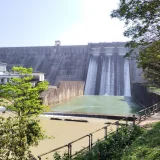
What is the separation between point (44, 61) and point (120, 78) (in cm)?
1758

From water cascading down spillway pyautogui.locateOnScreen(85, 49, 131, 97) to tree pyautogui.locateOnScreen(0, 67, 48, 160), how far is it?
3420cm

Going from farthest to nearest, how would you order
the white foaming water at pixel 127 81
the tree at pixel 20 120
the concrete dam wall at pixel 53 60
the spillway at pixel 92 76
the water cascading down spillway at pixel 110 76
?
the concrete dam wall at pixel 53 60, the spillway at pixel 92 76, the water cascading down spillway at pixel 110 76, the white foaming water at pixel 127 81, the tree at pixel 20 120

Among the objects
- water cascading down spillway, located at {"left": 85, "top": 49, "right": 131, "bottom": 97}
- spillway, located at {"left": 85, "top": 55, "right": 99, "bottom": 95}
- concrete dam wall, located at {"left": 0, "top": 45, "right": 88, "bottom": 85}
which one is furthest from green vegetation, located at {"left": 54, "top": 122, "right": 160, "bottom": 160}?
concrete dam wall, located at {"left": 0, "top": 45, "right": 88, "bottom": 85}

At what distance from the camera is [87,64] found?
45.7 metres

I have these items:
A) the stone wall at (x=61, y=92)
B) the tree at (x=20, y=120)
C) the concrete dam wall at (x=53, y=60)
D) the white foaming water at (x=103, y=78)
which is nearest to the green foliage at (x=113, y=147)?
the tree at (x=20, y=120)

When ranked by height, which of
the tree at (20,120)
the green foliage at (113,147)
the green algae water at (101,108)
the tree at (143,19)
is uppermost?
the tree at (143,19)

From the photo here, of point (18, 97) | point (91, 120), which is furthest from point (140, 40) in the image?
point (91, 120)

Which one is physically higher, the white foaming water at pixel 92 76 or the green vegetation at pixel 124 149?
the white foaming water at pixel 92 76

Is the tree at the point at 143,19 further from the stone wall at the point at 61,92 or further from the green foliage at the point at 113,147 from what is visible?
the stone wall at the point at 61,92

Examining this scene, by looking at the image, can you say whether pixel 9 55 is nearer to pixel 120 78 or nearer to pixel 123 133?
pixel 120 78

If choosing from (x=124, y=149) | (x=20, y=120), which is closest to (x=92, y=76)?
(x=124, y=149)

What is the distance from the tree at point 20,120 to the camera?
4.78m

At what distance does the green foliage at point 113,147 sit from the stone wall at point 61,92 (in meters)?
16.1

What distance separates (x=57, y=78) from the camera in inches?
1789
